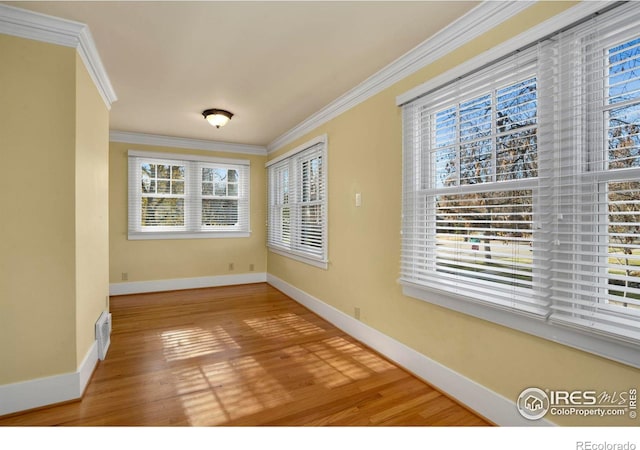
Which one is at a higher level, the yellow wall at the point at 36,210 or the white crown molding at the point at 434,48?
the white crown molding at the point at 434,48

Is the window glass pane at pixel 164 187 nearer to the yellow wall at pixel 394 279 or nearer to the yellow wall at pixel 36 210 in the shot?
the yellow wall at pixel 394 279

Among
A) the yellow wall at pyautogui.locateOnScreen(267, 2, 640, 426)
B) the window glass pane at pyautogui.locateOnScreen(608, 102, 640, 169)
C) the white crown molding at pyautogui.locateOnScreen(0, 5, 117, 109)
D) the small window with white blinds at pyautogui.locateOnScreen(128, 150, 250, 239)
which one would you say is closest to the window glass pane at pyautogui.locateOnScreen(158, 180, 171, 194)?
the small window with white blinds at pyautogui.locateOnScreen(128, 150, 250, 239)

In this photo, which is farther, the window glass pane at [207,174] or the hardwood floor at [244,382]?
the window glass pane at [207,174]

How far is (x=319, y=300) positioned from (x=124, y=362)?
2165 mm

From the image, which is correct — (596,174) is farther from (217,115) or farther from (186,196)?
(186,196)

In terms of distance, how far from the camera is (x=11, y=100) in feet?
6.65

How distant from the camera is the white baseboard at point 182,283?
506 cm

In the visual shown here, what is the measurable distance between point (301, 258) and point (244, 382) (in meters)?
2.30

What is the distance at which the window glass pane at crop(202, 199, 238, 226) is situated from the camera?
18.6 feet

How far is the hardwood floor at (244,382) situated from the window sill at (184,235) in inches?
65.2

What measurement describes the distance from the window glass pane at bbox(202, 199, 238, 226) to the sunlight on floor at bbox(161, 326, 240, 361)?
8.20 feet

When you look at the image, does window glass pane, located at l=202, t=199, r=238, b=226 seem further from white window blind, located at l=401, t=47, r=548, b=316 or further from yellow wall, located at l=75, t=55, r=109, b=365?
white window blind, located at l=401, t=47, r=548, b=316

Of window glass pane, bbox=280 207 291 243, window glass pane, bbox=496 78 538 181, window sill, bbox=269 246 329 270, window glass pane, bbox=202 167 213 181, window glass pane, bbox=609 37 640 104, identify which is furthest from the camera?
window glass pane, bbox=202 167 213 181

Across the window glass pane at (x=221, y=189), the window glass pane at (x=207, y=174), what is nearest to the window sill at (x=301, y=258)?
the window glass pane at (x=221, y=189)
